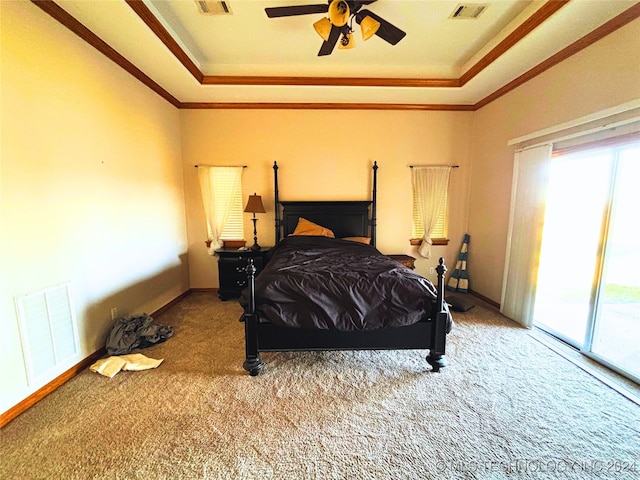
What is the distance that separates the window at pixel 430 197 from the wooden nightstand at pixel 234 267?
250cm

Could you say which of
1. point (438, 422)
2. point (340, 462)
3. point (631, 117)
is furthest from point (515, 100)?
point (340, 462)

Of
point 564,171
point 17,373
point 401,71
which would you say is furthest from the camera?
point 401,71

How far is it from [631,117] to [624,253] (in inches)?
42.3

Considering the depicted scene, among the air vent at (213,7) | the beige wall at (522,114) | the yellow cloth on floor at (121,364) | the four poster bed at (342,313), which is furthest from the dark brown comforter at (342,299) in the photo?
the air vent at (213,7)

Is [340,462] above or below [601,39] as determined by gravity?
below

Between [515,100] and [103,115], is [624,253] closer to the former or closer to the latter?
[515,100]

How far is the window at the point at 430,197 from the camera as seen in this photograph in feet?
13.0

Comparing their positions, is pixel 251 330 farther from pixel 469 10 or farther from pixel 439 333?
pixel 469 10

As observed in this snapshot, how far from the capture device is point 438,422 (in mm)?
1625

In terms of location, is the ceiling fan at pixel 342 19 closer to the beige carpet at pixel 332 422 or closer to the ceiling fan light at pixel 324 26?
the ceiling fan light at pixel 324 26

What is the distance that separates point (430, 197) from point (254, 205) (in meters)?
2.70

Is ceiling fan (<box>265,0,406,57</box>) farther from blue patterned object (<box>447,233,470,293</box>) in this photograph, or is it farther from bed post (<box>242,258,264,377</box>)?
blue patterned object (<box>447,233,470,293</box>)

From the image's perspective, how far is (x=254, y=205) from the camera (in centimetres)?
372

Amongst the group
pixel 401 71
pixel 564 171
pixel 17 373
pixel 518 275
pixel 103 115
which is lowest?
pixel 17 373
